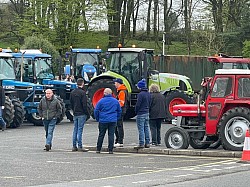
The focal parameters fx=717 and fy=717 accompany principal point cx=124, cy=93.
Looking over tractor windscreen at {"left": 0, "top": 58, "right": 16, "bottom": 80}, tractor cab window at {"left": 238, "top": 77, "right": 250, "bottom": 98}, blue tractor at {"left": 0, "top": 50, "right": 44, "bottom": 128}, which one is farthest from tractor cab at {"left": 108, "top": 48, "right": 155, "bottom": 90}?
tractor cab window at {"left": 238, "top": 77, "right": 250, "bottom": 98}

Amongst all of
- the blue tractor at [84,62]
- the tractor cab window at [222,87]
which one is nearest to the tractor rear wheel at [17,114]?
the blue tractor at [84,62]

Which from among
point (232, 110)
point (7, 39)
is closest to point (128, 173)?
point (232, 110)

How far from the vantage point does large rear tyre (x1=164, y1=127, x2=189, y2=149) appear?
19656 millimetres

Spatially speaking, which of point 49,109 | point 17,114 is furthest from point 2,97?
point 49,109

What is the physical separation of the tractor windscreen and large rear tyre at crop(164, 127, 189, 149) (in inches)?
451

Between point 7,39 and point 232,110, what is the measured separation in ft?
160

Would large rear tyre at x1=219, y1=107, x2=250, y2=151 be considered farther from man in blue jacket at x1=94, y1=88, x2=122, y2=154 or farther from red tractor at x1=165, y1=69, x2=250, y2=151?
man in blue jacket at x1=94, y1=88, x2=122, y2=154

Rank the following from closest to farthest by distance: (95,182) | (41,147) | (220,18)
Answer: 1. (95,182)
2. (41,147)
3. (220,18)

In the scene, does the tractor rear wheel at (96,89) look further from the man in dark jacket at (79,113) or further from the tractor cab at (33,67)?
the man in dark jacket at (79,113)

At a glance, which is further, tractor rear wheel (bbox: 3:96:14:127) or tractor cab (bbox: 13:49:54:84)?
tractor cab (bbox: 13:49:54:84)

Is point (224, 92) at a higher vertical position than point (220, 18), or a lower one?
lower

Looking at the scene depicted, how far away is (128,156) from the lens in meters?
19.1

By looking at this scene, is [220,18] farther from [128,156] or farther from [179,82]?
[128,156]

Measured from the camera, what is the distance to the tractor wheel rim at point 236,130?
18859mm
